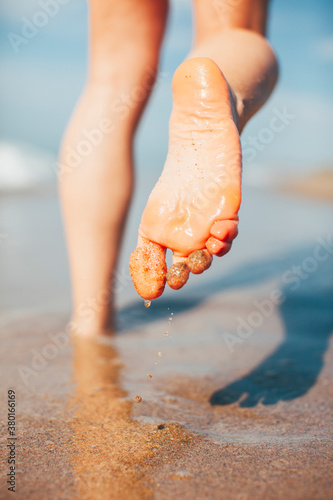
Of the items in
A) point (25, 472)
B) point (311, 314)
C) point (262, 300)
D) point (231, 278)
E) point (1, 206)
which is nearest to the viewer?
point (25, 472)

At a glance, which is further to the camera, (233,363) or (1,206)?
(1,206)

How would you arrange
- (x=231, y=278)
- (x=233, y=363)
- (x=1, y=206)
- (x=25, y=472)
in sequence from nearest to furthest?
(x=25, y=472), (x=233, y=363), (x=231, y=278), (x=1, y=206)

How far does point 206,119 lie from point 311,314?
3.59 feet

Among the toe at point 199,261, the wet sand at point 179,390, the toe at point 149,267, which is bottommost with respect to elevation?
the wet sand at point 179,390

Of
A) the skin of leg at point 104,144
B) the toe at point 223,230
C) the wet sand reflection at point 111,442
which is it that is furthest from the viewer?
the skin of leg at point 104,144

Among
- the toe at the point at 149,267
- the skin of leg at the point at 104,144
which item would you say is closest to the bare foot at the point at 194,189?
the toe at the point at 149,267

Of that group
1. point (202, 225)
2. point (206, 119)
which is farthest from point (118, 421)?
point (206, 119)

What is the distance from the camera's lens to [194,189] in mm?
949

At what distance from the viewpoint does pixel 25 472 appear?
809mm

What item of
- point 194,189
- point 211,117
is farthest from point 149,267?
point 211,117

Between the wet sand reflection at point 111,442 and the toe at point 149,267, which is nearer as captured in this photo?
the wet sand reflection at point 111,442

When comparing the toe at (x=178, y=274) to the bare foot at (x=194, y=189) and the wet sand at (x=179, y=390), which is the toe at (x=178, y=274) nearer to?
the bare foot at (x=194, y=189)

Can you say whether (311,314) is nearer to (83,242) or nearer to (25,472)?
(83,242)

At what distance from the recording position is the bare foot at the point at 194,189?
0.91m
